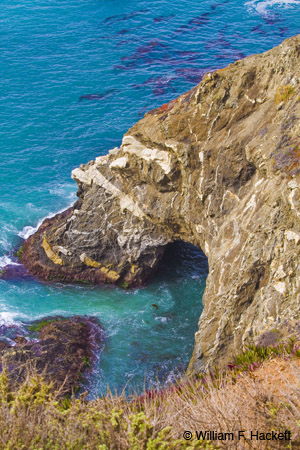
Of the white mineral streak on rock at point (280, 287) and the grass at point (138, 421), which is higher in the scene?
the white mineral streak on rock at point (280, 287)

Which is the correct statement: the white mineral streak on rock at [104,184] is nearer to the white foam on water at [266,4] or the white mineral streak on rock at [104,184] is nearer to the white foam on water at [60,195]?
the white foam on water at [60,195]

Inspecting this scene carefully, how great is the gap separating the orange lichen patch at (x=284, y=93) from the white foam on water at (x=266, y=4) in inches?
2416

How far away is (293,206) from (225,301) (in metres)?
7.46

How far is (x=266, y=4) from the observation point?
85625 millimetres

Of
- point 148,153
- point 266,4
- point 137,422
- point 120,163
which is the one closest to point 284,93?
point 148,153

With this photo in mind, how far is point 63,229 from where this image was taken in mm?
43594

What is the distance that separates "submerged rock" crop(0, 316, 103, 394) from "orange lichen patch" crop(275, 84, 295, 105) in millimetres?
21791

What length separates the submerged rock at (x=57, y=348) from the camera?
109ft

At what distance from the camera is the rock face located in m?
27.3

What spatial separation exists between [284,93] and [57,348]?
941 inches

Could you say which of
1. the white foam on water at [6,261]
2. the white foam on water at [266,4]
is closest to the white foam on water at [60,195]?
the white foam on water at [6,261]

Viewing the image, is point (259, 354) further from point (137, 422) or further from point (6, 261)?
point (6, 261)

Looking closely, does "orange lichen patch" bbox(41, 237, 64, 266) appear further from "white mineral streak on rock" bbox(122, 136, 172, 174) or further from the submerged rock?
"white mineral streak on rock" bbox(122, 136, 172, 174)

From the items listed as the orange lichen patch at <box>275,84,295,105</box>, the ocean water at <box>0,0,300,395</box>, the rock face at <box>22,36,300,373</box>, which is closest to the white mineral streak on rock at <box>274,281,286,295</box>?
the rock face at <box>22,36,300,373</box>
